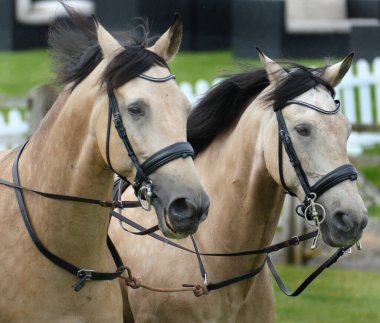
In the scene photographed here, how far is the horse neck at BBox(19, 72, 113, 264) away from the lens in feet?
16.1

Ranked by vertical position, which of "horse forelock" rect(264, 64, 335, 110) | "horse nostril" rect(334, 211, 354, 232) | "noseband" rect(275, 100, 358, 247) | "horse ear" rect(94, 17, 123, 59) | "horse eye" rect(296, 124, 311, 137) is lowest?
"horse nostril" rect(334, 211, 354, 232)

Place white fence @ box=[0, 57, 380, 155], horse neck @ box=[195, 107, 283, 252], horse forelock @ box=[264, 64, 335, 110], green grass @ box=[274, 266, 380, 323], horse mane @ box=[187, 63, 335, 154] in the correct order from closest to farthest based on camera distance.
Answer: horse forelock @ box=[264, 64, 335, 110], horse neck @ box=[195, 107, 283, 252], horse mane @ box=[187, 63, 335, 154], green grass @ box=[274, 266, 380, 323], white fence @ box=[0, 57, 380, 155]

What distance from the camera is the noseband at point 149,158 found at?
4.59 m

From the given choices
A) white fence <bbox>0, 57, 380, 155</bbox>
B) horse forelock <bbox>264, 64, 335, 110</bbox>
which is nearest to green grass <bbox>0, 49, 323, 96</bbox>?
white fence <bbox>0, 57, 380, 155</bbox>

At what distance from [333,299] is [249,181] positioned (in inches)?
164

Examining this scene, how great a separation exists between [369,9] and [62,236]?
14738mm

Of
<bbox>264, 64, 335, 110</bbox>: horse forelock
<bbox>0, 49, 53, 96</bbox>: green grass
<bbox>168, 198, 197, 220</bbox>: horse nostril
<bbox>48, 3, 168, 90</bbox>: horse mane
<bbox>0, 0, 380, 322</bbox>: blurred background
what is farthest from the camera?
<bbox>0, 49, 53, 96</bbox>: green grass

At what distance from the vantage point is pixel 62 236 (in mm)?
4980

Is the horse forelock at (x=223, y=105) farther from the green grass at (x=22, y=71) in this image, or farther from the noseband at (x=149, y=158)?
the green grass at (x=22, y=71)

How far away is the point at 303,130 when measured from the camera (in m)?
5.32

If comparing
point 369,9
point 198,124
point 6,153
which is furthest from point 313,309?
point 369,9

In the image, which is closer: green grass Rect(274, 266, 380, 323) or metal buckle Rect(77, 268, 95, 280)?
metal buckle Rect(77, 268, 95, 280)

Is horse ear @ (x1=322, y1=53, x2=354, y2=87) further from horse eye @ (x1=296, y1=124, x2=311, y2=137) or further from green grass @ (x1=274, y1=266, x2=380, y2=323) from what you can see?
green grass @ (x1=274, y1=266, x2=380, y2=323)

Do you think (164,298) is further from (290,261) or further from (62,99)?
(290,261)
